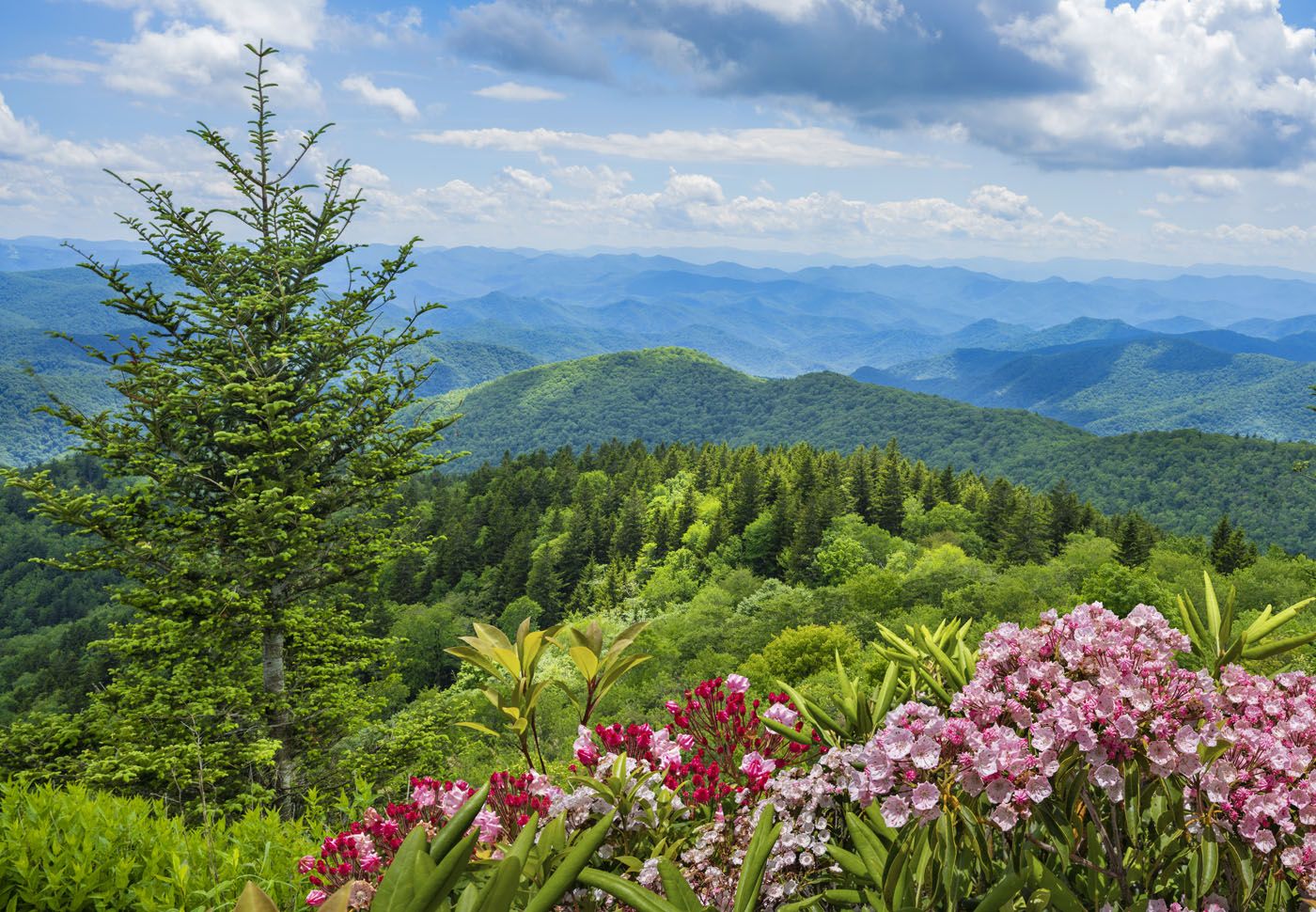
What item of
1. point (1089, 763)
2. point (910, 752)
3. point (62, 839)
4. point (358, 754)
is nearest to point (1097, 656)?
point (1089, 763)

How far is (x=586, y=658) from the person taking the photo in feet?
8.77

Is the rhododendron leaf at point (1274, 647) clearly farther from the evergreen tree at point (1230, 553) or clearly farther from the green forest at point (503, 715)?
the evergreen tree at point (1230, 553)

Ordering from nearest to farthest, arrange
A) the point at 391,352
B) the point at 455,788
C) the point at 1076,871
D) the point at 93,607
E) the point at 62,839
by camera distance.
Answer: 1. the point at 1076,871
2. the point at 455,788
3. the point at 62,839
4. the point at 391,352
5. the point at 93,607

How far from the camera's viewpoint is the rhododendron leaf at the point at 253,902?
53.9 inches

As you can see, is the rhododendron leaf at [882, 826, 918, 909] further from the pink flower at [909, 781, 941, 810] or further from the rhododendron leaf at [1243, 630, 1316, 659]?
the rhododendron leaf at [1243, 630, 1316, 659]

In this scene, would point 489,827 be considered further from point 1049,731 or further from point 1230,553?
point 1230,553

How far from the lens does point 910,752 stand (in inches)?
75.5

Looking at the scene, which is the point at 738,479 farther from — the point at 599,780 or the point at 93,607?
the point at 93,607

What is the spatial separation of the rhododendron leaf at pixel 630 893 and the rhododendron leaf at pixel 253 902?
0.81 metres

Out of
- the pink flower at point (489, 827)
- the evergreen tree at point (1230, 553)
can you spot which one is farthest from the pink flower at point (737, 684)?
the evergreen tree at point (1230, 553)

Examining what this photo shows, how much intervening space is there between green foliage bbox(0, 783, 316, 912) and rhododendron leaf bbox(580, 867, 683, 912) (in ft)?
6.19

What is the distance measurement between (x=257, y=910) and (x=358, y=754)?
13.5m

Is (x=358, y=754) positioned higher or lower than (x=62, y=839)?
lower

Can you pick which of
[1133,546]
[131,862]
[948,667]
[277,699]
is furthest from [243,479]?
[1133,546]
